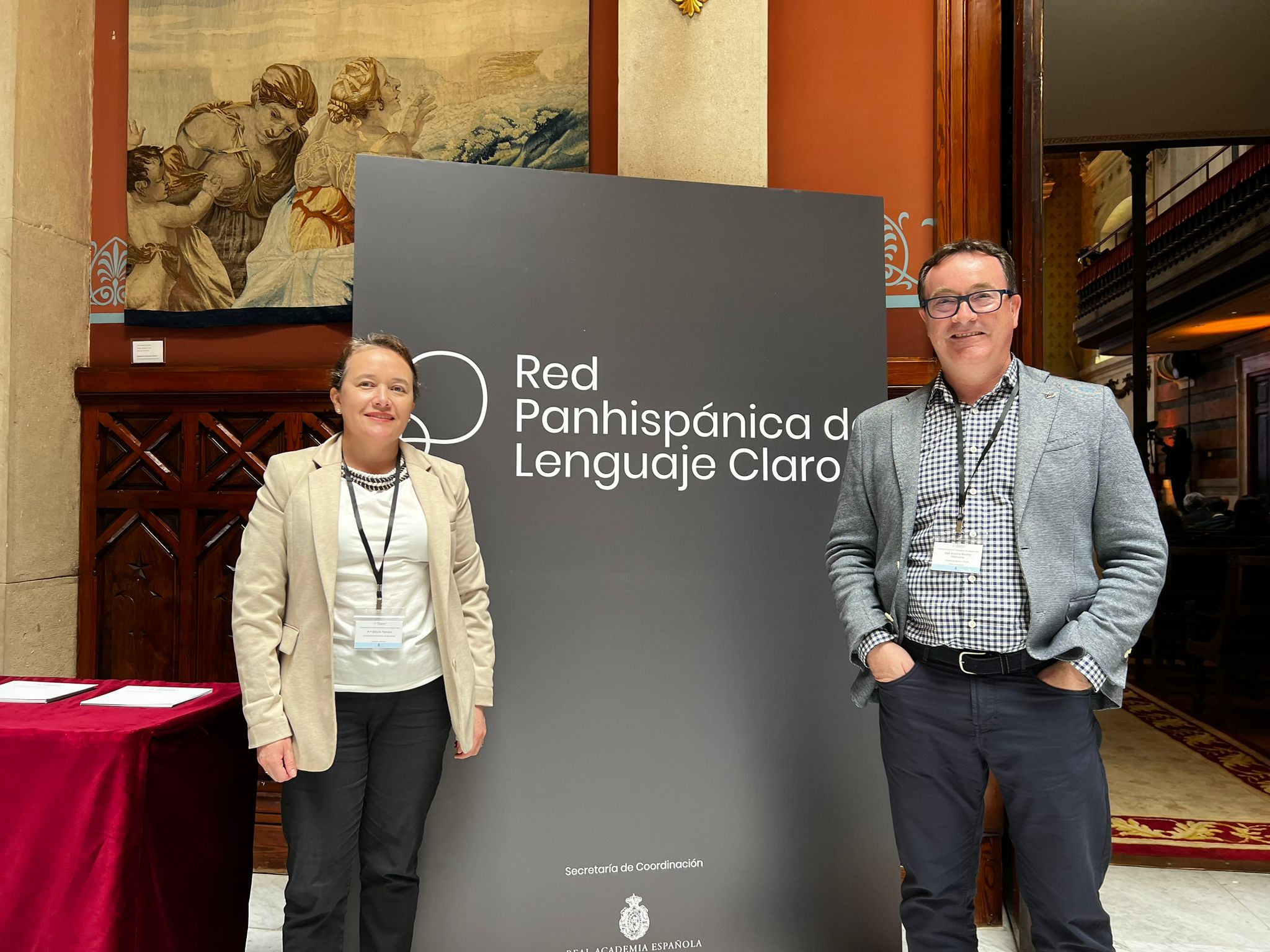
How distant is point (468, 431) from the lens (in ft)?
6.87

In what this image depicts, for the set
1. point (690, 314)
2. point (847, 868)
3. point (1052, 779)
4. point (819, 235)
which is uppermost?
point (819, 235)

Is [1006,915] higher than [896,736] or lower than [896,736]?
lower

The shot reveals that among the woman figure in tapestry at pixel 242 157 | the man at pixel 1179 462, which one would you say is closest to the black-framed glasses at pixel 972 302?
the woman figure in tapestry at pixel 242 157

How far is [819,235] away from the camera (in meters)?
2.30

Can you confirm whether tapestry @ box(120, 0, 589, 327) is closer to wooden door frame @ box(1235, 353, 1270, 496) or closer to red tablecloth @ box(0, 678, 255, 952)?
red tablecloth @ box(0, 678, 255, 952)

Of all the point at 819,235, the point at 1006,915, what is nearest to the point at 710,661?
the point at 819,235

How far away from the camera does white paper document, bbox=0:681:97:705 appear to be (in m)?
1.89

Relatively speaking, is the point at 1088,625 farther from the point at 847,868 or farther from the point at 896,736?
the point at 847,868

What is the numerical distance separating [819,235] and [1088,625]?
4.21 feet

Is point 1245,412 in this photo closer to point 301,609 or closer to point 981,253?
point 981,253

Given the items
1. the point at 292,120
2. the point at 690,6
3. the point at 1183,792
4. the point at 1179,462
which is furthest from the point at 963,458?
the point at 1179,462

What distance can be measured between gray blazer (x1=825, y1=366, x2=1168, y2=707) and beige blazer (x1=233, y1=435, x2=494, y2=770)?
35.2 inches

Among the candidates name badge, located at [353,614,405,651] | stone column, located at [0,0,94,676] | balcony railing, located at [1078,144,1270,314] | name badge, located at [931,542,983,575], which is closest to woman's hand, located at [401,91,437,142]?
stone column, located at [0,0,94,676]

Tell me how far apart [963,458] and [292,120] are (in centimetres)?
274
